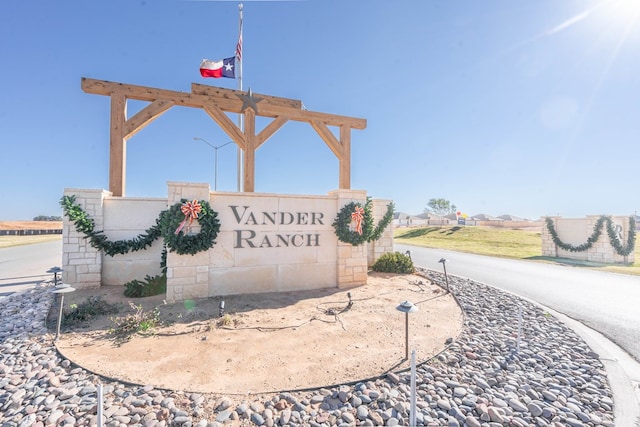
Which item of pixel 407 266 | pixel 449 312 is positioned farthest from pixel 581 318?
pixel 407 266

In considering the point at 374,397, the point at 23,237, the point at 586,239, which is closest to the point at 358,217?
the point at 374,397

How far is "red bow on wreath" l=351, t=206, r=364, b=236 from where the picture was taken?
25.0 ft

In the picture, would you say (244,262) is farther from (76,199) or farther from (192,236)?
(76,199)

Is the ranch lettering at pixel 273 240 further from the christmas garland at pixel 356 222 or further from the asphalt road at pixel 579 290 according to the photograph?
the asphalt road at pixel 579 290

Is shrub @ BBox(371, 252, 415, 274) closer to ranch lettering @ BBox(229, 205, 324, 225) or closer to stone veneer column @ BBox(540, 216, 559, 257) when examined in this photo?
ranch lettering @ BBox(229, 205, 324, 225)

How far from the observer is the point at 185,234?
609 cm

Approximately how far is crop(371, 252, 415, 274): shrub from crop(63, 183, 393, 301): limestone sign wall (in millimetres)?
1824

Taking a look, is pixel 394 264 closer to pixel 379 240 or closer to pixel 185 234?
pixel 379 240

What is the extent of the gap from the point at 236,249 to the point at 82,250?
4.16 meters

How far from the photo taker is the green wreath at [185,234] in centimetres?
604

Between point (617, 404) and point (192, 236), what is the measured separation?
678 cm

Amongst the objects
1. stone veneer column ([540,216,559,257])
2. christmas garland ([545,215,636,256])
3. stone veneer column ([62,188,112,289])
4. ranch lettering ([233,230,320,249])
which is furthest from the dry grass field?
christmas garland ([545,215,636,256])

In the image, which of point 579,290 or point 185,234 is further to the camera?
point 579,290

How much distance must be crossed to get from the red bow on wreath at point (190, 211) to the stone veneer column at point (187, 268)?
26 centimetres
